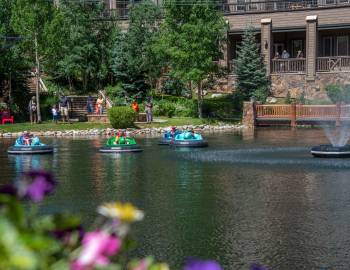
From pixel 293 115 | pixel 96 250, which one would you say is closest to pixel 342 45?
pixel 293 115

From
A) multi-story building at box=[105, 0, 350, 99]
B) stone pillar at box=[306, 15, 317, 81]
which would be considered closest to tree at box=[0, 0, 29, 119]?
multi-story building at box=[105, 0, 350, 99]

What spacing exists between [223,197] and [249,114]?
97.1 feet

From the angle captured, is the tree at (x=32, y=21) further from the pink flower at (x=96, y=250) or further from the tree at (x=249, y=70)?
the pink flower at (x=96, y=250)

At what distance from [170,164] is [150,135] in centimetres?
1592

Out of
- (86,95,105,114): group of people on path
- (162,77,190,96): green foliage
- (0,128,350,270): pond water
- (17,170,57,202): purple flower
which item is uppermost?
(162,77,190,96): green foliage

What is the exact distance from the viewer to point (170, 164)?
1045 inches

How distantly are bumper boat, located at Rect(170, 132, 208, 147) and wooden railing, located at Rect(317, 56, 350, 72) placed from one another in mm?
21903

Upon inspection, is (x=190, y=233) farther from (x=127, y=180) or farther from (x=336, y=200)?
(x=127, y=180)

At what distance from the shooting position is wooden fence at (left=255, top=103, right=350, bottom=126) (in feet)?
153

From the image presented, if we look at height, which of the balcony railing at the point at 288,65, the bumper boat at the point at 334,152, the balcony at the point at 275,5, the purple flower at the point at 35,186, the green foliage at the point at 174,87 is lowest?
the bumper boat at the point at 334,152

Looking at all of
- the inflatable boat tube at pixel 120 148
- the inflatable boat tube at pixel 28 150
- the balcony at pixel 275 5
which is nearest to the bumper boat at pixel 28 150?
the inflatable boat tube at pixel 28 150

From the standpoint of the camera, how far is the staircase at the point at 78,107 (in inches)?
1946

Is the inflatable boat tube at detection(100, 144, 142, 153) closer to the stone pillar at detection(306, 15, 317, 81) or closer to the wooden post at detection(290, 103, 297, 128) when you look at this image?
the wooden post at detection(290, 103, 297, 128)

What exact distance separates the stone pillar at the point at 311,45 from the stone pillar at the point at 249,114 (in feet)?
23.4
